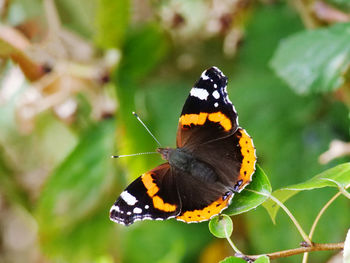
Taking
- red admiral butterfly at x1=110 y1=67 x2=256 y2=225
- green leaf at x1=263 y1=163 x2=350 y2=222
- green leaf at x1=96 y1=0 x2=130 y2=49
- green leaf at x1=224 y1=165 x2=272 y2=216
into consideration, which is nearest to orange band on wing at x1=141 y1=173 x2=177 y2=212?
red admiral butterfly at x1=110 y1=67 x2=256 y2=225

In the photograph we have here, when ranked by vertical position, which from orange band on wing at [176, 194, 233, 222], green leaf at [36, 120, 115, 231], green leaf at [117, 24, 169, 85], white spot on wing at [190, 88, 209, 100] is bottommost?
orange band on wing at [176, 194, 233, 222]

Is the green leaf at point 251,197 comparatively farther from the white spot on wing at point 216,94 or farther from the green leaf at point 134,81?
the green leaf at point 134,81

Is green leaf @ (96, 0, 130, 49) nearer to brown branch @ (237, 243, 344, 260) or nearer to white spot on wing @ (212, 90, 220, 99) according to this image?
white spot on wing @ (212, 90, 220, 99)

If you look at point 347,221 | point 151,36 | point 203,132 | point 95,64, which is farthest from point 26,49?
point 347,221

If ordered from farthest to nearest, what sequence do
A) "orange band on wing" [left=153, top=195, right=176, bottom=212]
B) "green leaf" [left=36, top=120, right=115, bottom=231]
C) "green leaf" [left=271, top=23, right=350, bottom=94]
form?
1. "green leaf" [left=36, top=120, right=115, bottom=231]
2. "green leaf" [left=271, top=23, right=350, bottom=94]
3. "orange band on wing" [left=153, top=195, right=176, bottom=212]

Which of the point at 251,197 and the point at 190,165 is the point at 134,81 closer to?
the point at 190,165

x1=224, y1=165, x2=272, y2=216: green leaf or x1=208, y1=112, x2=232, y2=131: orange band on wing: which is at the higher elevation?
x1=208, y1=112, x2=232, y2=131: orange band on wing

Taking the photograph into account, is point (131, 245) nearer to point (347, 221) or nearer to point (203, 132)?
point (347, 221)

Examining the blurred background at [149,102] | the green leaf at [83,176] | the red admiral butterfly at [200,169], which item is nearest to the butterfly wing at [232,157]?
the red admiral butterfly at [200,169]
